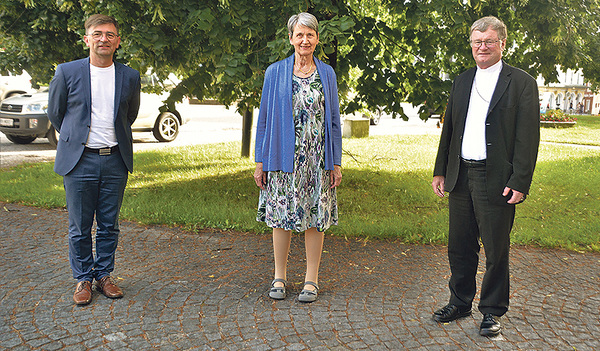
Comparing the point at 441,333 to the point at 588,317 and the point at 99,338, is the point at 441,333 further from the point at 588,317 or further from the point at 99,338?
the point at 99,338

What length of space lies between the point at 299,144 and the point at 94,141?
1535 mm

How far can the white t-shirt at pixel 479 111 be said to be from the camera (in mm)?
3715

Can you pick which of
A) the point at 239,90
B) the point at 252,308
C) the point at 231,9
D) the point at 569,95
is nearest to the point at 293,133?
the point at 252,308

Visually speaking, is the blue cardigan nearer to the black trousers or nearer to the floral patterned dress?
the floral patterned dress

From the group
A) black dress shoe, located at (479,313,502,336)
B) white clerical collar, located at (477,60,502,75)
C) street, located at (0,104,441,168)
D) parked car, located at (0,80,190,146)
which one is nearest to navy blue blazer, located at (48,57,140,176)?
white clerical collar, located at (477,60,502,75)

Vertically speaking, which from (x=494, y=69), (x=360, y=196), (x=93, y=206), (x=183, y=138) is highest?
(x=494, y=69)

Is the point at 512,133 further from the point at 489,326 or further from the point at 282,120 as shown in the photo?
the point at 282,120

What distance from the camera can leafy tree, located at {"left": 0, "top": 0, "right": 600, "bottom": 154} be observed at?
5.95 meters

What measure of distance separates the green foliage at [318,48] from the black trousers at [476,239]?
2066 mm

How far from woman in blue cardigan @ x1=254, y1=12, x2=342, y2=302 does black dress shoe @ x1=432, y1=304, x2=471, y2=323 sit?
94cm

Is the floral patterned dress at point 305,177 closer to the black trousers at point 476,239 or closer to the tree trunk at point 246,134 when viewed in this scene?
the black trousers at point 476,239

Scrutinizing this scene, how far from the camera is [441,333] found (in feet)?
12.5

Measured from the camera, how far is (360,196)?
8648 millimetres

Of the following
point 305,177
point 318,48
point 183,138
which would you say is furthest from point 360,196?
point 183,138
